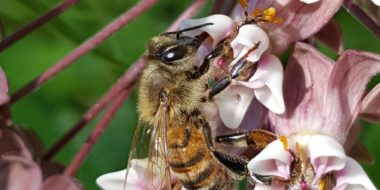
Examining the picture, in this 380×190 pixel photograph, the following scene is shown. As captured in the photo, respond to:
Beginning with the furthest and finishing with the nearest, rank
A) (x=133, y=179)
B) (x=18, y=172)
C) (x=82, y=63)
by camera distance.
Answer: (x=82, y=63)
(x=18, y=172)
(x=133, y=179)

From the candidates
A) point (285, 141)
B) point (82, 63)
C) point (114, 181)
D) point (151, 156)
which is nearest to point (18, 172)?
point (114, 181)

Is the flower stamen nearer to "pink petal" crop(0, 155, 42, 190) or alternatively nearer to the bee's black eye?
the bee's black eye

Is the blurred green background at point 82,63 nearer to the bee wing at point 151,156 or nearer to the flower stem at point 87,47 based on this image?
the flower stem at point 87,47

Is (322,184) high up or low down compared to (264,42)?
down

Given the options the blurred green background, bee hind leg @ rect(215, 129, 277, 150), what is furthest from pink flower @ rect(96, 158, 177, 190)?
the blurred green background

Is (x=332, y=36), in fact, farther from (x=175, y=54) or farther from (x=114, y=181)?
(x=114, y=181)

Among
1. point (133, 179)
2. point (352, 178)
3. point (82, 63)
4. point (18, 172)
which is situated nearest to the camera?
point (352, 178)
